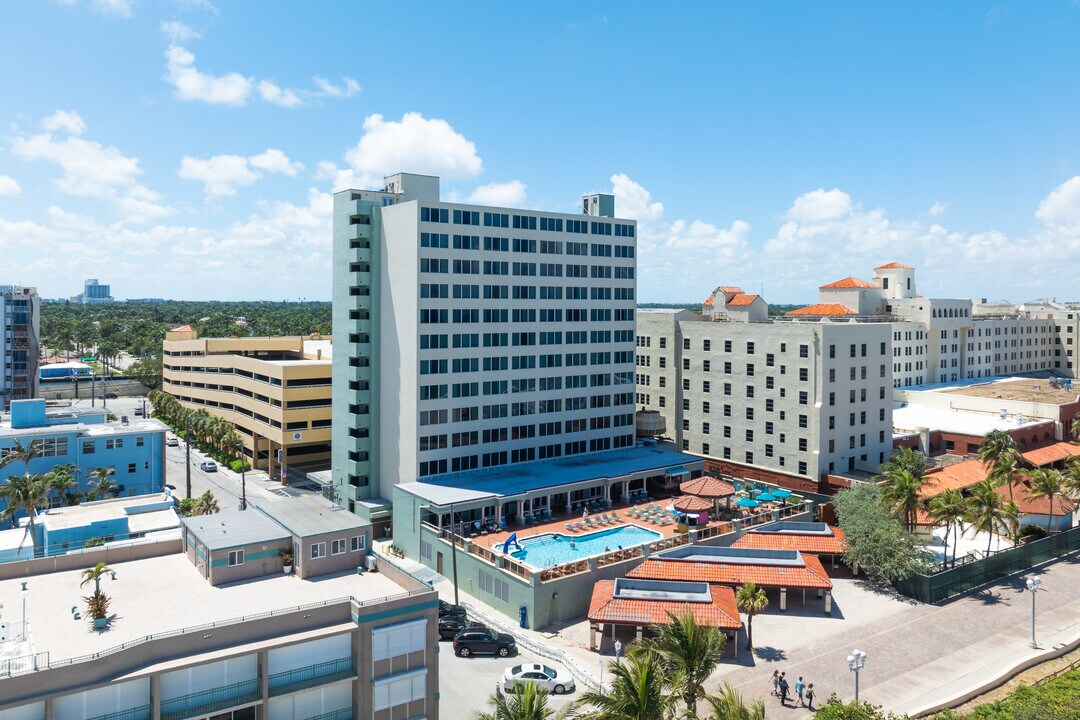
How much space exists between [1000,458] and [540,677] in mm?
50607

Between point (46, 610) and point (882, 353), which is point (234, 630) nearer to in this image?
point (46, 610)

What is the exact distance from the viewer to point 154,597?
3550 centimetres

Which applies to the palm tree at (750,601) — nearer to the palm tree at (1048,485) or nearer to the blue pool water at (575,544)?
the blue pool water at (575,544)

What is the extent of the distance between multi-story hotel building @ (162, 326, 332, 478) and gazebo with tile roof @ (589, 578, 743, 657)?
54526mm

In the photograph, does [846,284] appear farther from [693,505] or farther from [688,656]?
[688,656]

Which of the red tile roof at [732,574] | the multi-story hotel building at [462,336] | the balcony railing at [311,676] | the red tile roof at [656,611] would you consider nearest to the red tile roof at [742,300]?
the multi-story hotel building at [462,336]

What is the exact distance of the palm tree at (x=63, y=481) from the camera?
A: 64062mm

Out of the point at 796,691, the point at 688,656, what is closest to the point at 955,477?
the point at 796,691

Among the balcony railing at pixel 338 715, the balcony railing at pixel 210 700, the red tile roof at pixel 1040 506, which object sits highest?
the balcony railing at pixel 210 700

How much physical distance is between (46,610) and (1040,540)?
70095 mm

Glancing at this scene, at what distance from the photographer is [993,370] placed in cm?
14225

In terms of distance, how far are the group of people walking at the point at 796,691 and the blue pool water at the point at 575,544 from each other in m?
18.8

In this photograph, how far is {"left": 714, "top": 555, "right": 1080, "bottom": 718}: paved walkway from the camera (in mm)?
41000

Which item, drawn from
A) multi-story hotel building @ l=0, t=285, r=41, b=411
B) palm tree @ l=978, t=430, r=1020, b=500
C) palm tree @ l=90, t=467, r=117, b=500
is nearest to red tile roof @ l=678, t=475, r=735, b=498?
palm tree @ l=978, t=430, r=1020, b=500
